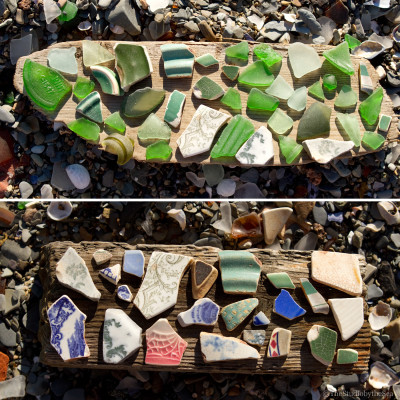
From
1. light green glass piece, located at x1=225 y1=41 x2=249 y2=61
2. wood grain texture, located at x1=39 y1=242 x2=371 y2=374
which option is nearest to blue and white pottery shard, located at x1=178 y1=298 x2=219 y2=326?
wood grain texture, located at x1=39 y1=242 x2=371 y2=374

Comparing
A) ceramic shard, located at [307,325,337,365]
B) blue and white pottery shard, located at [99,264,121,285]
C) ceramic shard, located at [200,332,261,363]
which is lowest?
ceramic shard, located at [307,325,337,365]

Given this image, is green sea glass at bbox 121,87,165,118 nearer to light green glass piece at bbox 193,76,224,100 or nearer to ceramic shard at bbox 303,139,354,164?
light green glass piece at bbox 193,76,224,100

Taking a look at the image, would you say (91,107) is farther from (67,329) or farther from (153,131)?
(67,329)

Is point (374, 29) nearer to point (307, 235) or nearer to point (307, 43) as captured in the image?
point (307, 43)

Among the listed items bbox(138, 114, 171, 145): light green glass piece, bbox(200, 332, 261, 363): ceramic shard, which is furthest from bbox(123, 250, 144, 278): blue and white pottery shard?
bbox(138, 114, 171, 145): light green glass piece

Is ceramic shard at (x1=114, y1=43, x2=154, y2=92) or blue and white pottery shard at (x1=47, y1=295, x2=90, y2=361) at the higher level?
ceramic shard at (x1=114, y1=43, x2=154, y2=92)

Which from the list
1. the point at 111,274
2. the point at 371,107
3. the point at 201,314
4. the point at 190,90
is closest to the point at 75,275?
the point at 111,274

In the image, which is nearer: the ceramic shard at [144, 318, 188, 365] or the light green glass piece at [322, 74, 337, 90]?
the ceramic shard at [144, 318, 188, 365]
